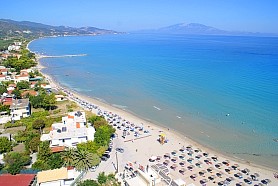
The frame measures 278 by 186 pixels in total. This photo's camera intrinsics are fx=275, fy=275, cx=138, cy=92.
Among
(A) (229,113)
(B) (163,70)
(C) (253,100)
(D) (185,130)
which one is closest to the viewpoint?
(D) (185,130)

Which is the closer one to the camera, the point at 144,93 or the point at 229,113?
the point at 229,113

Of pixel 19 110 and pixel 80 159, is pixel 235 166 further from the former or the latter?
pixel 19 110

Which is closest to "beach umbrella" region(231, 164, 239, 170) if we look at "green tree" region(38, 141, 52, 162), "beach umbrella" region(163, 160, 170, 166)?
"beach umbrella" region(163, 160, 170, 166)

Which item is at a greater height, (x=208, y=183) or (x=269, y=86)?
(x=269, y=86)

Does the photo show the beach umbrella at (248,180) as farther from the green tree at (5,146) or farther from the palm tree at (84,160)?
the green tree at (5,146)

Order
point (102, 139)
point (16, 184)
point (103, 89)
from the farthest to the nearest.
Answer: point (103, 89), point (102, 139), point (16, 184)

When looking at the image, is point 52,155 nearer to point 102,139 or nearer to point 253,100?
point 102,139

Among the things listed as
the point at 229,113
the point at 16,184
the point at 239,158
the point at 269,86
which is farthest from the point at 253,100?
the point at 16,184

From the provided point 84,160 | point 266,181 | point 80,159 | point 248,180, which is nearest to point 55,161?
point 80,159
